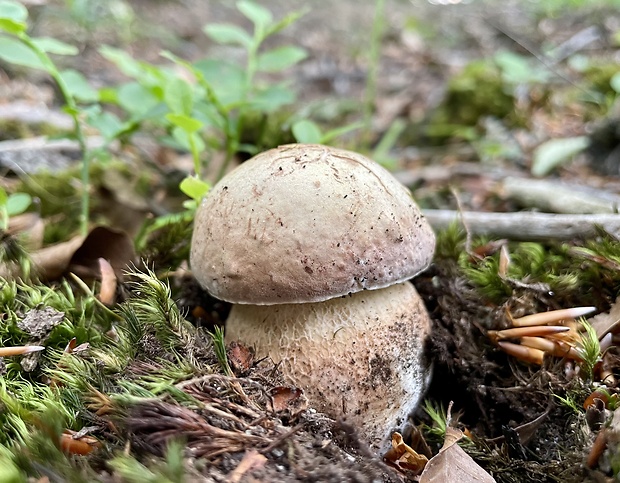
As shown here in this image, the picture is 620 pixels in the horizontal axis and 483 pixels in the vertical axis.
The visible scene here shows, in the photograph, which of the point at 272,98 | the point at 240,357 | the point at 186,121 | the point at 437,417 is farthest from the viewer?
the point at 272,98

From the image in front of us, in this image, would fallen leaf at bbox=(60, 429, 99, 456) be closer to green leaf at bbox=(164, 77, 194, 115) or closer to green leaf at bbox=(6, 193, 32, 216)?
green leaf at bbox=(6, 193, 32, 216)

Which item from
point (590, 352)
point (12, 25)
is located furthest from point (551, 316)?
point (12, 25)

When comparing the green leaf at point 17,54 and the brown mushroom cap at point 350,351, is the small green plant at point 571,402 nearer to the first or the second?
the brown mushroom cap at point 350,351

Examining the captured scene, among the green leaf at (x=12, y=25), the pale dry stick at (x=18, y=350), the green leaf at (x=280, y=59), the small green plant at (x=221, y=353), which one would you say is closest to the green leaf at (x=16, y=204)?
the green leaf at (x=12, y=25)

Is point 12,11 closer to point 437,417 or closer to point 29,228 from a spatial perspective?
point 29,228

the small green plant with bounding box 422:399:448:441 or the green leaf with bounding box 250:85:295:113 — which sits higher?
the green leaf with bounding box 250:85:295:113

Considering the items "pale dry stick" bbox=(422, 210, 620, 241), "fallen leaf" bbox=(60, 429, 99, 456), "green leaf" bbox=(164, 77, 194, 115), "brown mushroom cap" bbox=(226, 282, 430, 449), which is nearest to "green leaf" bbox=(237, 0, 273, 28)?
"green leaf" bbox=(164, 77, 194, 115)

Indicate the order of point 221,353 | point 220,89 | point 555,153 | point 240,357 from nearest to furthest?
point 221,353 < point 240,357 < point 220,89 < point 555,153
